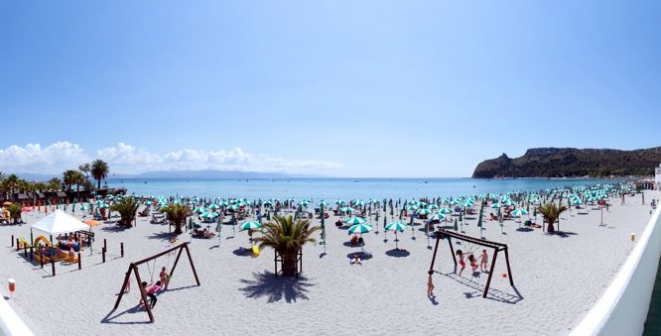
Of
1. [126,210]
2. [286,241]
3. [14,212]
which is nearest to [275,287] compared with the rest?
[286,241]

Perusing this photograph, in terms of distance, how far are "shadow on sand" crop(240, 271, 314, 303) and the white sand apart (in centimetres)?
4

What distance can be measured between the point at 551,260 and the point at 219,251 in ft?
59.2

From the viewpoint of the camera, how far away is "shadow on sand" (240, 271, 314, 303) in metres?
12.6

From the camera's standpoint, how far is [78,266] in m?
16.1

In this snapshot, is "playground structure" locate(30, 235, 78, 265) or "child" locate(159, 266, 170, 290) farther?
"playground structure" locate(30, 235, 78, 265)

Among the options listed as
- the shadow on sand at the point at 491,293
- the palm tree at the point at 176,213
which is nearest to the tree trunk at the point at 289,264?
the shadow on sand at the point at 491,293

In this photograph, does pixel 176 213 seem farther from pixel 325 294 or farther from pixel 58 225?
pixel 325 294

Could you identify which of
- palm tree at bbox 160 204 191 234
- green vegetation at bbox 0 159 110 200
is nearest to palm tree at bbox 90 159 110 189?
green vegetation at bbox 0 159 110 200

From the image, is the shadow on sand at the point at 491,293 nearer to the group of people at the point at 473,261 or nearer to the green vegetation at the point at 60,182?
the group of people at the point at 473,261

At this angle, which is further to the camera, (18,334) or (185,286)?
(185,286)

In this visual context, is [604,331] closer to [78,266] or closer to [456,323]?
[456,323]

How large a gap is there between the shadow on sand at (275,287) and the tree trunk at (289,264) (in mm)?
261

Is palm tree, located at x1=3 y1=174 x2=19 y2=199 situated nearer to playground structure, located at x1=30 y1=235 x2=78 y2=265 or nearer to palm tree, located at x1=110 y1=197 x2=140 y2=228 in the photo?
palm tree, located at x1=110 y1=197 x2=140 y2=228

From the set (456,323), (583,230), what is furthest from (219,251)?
Answer: (583,230)
